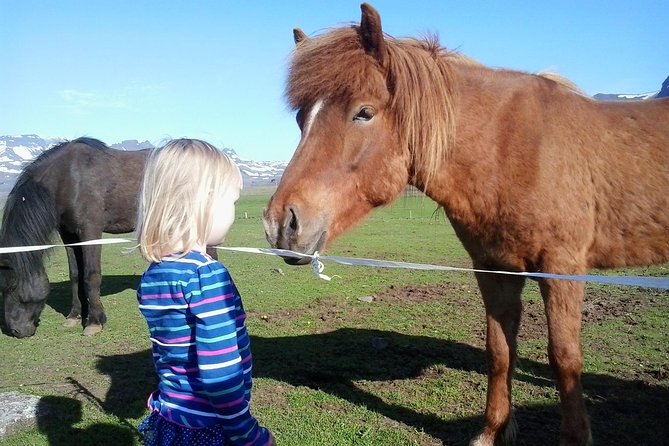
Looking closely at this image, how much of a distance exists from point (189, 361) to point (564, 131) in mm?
2565

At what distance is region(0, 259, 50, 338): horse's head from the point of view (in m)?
6.18

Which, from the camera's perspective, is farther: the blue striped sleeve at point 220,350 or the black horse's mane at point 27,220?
the black horse's mane at point 27,220

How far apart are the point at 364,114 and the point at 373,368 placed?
2.94m

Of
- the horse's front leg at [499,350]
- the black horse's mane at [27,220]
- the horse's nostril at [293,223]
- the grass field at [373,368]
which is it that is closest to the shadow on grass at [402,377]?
the grass field at [373,368]

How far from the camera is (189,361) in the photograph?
1.77m

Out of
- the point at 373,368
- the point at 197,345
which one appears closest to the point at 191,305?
the point at 197,345

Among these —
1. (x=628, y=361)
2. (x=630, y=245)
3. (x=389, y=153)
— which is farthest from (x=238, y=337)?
(x=628, y=361)

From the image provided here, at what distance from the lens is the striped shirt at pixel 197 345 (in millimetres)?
1653

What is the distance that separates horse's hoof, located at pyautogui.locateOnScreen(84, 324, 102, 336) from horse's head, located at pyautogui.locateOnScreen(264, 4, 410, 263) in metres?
4.90

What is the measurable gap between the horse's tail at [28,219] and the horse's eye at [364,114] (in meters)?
5.35

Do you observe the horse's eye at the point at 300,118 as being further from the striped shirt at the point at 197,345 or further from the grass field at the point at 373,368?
the striped shirt at the point at 197,345

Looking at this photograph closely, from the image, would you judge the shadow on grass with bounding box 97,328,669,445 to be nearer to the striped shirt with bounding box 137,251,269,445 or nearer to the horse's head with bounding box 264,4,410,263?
the horse's head with bounding box 264,4,410,263

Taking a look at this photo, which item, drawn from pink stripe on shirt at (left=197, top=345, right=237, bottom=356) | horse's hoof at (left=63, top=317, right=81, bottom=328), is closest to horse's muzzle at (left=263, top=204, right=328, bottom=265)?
pink stripe on shirt at (left=197, top=345, right=237, bottom=356)

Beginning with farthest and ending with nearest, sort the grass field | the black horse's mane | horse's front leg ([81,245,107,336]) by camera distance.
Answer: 1. horse's front leg ([81,245,107,336])
2. the black horse's mane
3. the grass field
